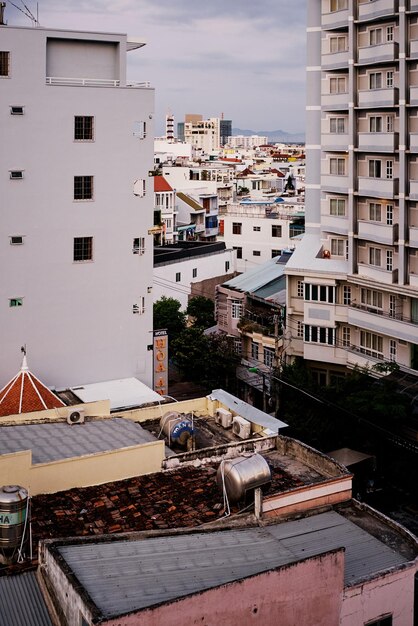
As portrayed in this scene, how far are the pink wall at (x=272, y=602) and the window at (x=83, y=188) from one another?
21.2m

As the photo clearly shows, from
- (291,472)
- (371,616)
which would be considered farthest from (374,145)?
(371,616)

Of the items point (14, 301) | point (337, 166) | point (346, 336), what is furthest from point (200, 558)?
point (337, 166)

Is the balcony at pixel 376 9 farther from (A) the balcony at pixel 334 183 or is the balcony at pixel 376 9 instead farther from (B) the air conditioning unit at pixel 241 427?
(B) the air conditioning unit at pixel 241 427

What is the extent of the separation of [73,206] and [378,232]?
14.8 m

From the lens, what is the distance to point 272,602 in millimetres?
14531

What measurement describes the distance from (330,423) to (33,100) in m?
18.3

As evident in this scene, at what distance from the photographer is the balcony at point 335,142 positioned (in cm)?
4203

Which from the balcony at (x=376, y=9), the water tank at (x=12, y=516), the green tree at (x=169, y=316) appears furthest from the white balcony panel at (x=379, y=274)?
the water tank at (x=12, y=516)

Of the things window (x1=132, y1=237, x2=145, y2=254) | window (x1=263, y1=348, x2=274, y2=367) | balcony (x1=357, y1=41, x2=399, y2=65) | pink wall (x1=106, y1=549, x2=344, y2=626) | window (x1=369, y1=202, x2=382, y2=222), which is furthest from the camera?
window (x1=263, y1=348, x2=274, y2=367)

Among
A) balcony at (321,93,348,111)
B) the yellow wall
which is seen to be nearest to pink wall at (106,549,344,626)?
the yellow wall

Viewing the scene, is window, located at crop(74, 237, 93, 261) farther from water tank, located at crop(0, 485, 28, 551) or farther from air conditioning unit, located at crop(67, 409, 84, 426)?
water tank, located at crop(0, 485, 28, 551)

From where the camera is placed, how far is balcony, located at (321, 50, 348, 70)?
41281 millimetres

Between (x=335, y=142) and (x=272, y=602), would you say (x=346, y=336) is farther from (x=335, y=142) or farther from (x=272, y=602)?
(x=272, y=602)

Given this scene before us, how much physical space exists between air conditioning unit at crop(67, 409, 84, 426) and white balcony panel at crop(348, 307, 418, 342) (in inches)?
746
